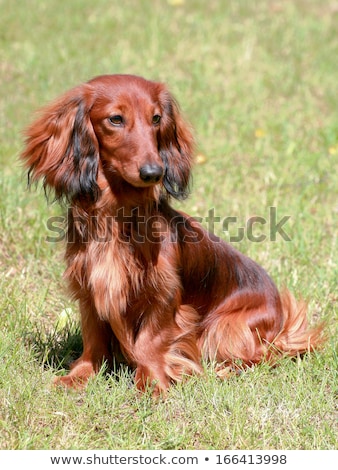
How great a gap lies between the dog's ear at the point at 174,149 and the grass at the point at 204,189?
0.99m

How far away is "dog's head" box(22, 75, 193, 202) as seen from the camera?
332 centimetres

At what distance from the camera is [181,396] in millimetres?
3584

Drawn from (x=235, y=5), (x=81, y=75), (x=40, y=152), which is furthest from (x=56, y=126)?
(x=235, y=5)

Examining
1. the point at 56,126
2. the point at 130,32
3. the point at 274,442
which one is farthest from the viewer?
the point at 130,32

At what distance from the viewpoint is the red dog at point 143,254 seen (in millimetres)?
3441

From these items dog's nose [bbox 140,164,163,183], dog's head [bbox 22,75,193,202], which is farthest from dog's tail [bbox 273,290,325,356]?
dog's nose [bbox 140,164,163,183]

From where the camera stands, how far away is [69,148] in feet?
11.5

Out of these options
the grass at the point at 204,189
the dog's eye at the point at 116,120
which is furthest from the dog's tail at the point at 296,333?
the dog's eye at the point at 116,120

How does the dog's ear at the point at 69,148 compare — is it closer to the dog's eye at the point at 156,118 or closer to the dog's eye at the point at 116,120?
the dog's eye at the point at 116,120

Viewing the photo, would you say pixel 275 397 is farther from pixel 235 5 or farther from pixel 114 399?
pixel 235 5

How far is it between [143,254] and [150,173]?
58cm
